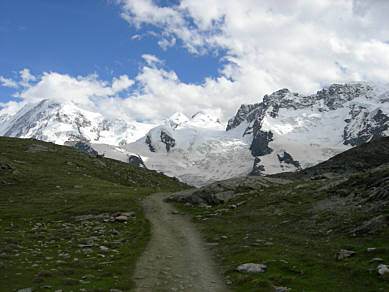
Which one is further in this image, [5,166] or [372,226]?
[5,166]

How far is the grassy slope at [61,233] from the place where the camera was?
63.7 feet

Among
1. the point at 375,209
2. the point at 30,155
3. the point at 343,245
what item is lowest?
the point at 343,245

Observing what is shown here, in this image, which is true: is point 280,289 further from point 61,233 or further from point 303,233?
point 61,233

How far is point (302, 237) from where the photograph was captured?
27.1 meters

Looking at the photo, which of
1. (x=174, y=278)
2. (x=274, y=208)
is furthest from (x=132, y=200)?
(x=174, y=278)

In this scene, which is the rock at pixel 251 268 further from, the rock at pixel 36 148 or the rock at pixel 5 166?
the rock at pixel 36 148

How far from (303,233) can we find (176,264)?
1113 cm

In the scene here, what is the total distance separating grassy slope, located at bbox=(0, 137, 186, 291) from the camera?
1942 cm

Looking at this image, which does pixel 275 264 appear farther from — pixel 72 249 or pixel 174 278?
pixel 72 249

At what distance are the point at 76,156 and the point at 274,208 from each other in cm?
8465

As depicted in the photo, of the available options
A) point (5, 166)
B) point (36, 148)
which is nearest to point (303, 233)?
point (5, 166)

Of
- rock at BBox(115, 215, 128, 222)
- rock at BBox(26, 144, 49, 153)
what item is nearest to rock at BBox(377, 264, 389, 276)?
rock at BBox(115, 215, 128, 222)

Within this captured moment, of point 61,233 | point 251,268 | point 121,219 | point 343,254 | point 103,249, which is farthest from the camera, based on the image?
point 121,219

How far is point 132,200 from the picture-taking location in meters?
56.3
